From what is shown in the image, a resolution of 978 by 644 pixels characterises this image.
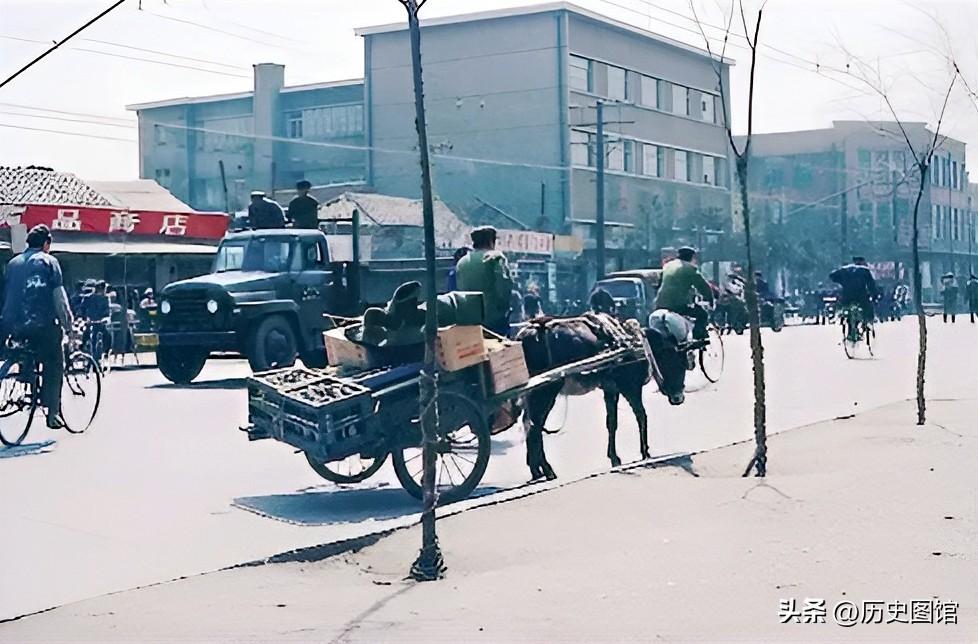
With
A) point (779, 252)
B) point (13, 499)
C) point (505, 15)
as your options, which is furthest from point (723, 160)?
point (13, 499)

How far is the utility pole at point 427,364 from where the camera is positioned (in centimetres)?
720

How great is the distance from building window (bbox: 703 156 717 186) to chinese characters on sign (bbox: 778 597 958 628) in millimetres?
64144

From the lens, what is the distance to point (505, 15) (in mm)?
56031

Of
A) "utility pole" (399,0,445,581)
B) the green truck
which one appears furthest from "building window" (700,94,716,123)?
"utility pole" (399,0,445,581)

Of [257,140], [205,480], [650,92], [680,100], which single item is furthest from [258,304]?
[680,100]

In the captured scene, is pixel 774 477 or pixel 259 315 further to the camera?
pixel 259 315

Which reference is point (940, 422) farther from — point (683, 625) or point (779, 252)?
point (779, 252)

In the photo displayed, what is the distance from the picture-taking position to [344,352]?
10.2m

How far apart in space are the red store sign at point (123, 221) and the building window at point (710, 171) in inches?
1453

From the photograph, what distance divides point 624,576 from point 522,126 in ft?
166

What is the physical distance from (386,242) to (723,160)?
106ft

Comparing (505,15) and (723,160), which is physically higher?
(505,15)

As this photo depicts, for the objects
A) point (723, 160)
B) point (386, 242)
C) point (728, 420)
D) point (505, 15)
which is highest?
point (505, 15)

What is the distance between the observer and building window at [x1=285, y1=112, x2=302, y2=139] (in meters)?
68.5
